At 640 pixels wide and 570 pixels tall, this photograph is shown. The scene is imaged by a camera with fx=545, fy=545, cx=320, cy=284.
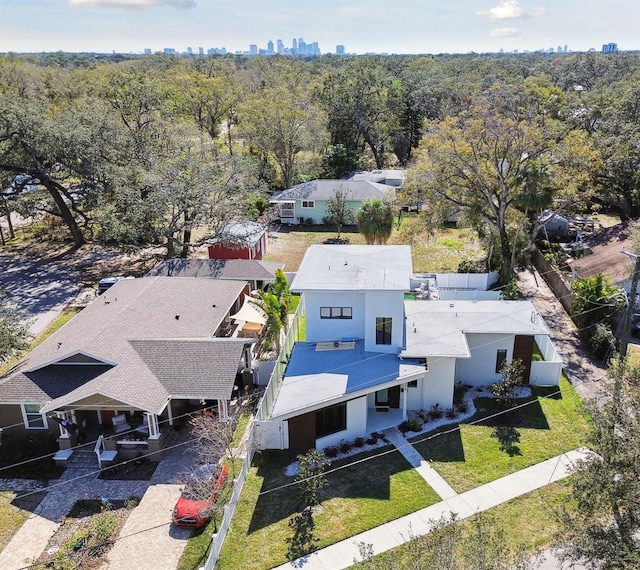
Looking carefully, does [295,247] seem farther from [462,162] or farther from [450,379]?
[450,379]

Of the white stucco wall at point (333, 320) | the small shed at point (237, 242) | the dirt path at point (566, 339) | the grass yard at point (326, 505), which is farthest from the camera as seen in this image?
the small shed at point (237, 242)

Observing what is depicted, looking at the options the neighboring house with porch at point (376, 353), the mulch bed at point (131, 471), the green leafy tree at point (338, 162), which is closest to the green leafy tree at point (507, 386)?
the neighboring house with porch at point (376, 353)

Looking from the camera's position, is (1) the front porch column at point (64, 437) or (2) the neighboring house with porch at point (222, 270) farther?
(2) the neighboring house with porch at point (222, 270)

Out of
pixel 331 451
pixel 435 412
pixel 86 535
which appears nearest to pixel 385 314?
pixel 435 412

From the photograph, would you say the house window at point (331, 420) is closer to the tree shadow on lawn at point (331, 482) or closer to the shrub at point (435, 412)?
the tree shadow on lawn at point (331, 482)

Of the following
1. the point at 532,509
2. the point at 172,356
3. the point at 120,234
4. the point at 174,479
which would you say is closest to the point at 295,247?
the point at 120,234

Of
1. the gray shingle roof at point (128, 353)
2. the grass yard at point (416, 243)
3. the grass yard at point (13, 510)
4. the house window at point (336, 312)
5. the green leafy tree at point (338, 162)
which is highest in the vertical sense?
the green leafy tree at point (338, 162)
